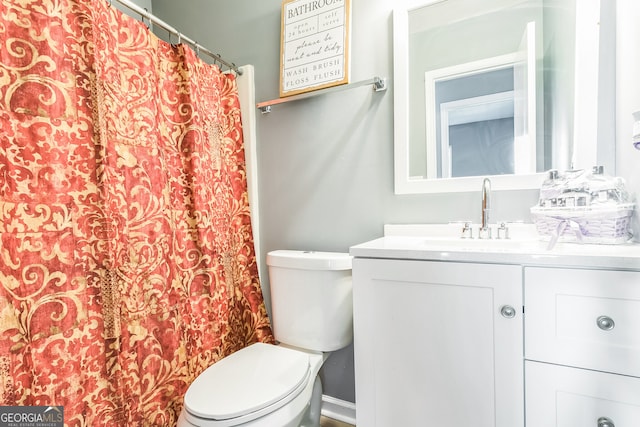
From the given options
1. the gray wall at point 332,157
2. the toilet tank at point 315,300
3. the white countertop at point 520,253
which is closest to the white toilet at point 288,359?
the toilet tank at point 315,300

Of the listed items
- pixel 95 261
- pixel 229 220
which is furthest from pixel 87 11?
pixel 229 220

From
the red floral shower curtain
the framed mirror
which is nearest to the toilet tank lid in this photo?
the red floral shower curtain

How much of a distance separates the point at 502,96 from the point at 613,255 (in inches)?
27.1

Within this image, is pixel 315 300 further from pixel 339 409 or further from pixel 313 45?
pixel 313 45

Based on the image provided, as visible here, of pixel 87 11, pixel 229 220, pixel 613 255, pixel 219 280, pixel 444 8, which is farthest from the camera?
pixel 229 220

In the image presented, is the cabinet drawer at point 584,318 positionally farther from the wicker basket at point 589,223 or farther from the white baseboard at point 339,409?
the white baseboard at point 339,409

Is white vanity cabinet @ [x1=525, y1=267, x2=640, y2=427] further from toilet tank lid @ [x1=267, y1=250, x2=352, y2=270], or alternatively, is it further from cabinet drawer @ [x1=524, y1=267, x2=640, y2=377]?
toilet tank lid @ [x1=267, y1=250, x2=352, y2=270]

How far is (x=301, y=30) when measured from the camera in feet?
4.66

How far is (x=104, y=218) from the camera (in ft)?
3.26

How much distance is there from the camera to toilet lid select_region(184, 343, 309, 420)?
34.4 inches

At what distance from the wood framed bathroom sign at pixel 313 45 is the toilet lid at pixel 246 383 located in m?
1.16

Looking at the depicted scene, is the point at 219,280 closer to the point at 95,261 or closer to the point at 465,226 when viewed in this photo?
the point at 95,261

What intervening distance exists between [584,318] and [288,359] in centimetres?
88

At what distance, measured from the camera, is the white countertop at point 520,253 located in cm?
67
